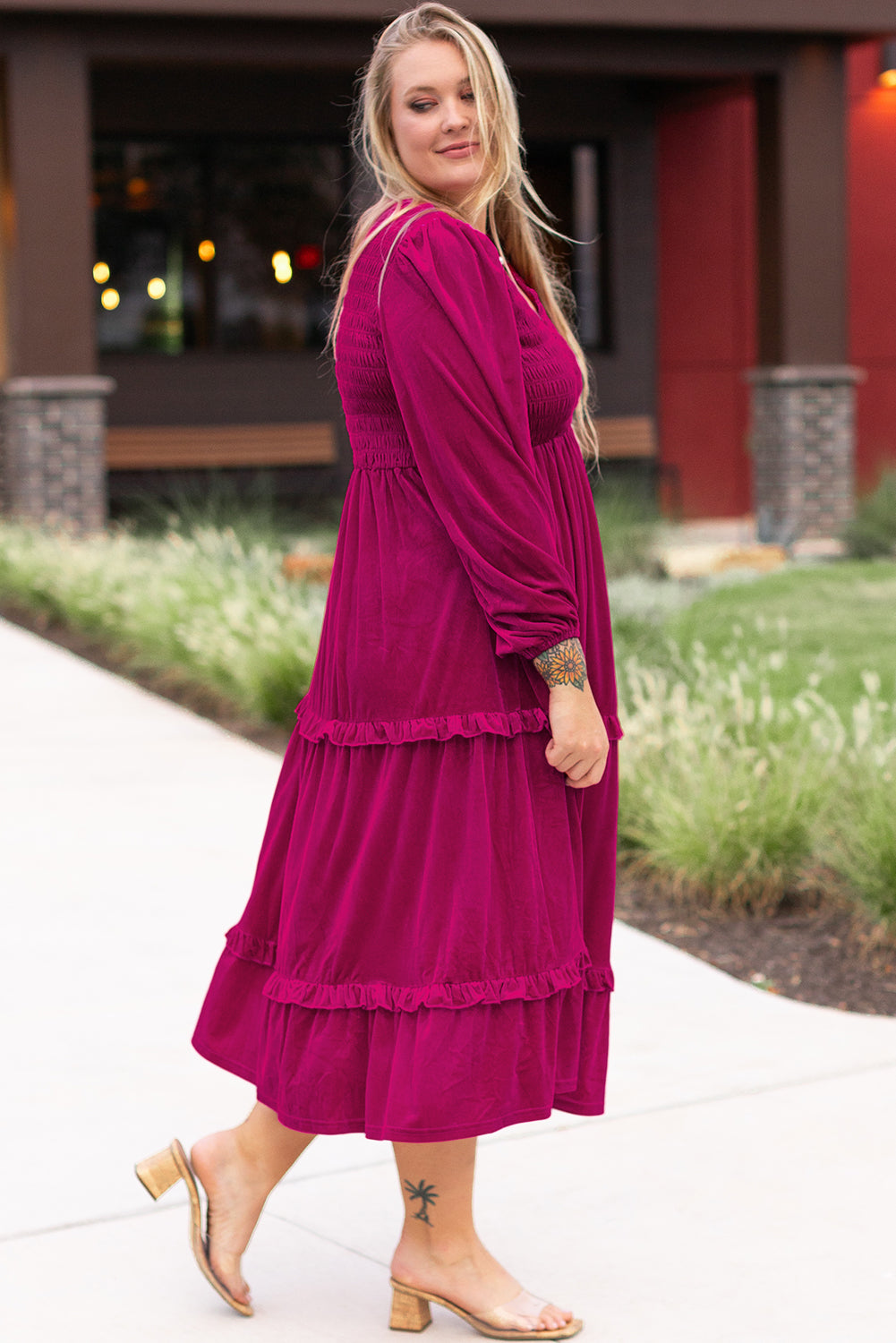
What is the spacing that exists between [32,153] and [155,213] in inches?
138

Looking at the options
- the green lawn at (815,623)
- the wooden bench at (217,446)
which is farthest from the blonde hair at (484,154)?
the wooden bench at (217,446)

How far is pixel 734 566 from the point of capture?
1361 cm

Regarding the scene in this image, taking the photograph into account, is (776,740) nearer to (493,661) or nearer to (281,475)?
(493,661)

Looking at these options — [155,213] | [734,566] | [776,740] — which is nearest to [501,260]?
[776,740]

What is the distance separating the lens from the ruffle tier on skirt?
2.50 metres

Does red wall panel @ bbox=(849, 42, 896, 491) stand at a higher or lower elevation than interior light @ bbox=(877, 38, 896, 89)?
lower

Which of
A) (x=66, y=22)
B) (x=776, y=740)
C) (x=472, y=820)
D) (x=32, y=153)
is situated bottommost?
(x=776, y=740)

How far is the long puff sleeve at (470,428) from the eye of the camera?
2.48 meters

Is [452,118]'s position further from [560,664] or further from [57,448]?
[57,448]

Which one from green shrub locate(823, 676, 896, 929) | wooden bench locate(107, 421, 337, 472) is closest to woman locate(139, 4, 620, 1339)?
green shrub locate(823, 676, 896, 929)

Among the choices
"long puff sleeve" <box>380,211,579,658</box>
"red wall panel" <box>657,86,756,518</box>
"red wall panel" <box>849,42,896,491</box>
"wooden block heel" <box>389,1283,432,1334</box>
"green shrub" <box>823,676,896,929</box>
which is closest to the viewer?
"long puff sleeve" <box>380,211,579,658</box>

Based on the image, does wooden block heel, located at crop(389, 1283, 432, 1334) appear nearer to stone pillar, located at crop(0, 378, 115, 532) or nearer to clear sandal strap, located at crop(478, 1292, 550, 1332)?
clear sandal strap, located at crop(478, 1292, 550, 1332)

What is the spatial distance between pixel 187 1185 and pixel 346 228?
16.0m

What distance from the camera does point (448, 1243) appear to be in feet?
8.77
